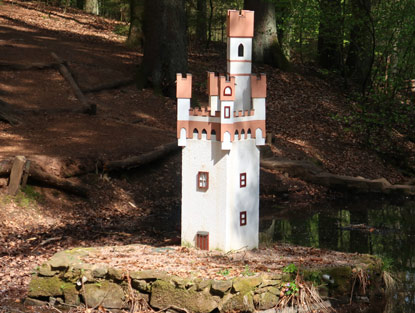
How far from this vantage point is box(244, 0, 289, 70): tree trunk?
29.4 meters

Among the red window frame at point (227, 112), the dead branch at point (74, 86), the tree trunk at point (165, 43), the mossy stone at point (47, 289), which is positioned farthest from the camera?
the tree trunk at point (165, 43)

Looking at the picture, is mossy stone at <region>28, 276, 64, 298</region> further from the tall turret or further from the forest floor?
the tall turret

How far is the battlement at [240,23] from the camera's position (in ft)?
43.5

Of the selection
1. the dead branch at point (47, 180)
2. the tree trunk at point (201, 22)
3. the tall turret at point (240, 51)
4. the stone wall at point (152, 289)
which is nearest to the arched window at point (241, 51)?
the tall turret at point (240, 51)

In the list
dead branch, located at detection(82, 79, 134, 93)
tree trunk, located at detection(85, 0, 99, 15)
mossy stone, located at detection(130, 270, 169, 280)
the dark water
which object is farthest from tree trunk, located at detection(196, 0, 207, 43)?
mossy stone, located at detection(130, 270, 169, 280)

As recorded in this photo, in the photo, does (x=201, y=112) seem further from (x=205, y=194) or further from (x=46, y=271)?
(x=46, y=271)

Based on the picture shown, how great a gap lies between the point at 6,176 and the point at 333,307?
27.1 feet

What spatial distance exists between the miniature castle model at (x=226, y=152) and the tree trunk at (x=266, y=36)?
16142mm

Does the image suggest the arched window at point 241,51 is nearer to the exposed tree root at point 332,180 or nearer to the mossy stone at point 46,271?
the mossy stone at point 46,271

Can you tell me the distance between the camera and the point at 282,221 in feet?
59.1

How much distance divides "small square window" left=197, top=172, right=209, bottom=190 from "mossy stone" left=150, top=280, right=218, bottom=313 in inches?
97.5

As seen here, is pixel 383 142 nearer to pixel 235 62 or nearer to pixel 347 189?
pixel 347 189

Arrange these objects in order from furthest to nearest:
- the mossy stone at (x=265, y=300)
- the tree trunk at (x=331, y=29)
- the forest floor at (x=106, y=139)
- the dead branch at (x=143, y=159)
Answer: the tree trunk at (x=331, y=29) → the dead branch at (x=143, y=159) → the forest floor at (x=106, y=139) → the mossy stone at (x=265, y=300)

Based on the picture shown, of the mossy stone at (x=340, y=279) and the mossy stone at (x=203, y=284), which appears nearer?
the mossy stone at (x=203, y=284)
